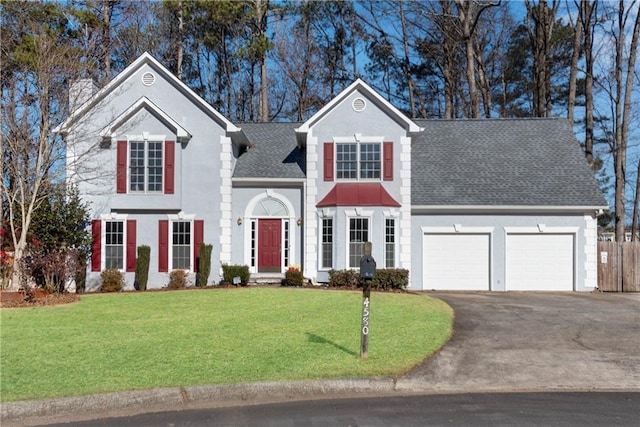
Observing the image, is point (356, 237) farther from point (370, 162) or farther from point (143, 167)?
point (143, 167)

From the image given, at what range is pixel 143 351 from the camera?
30.5 ft

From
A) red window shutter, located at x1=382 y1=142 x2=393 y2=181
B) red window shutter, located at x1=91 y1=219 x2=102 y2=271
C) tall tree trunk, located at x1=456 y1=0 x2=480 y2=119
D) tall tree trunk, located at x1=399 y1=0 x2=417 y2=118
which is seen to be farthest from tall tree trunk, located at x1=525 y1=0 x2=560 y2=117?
red window shutter, located at x1=91 y1=219 x2=102 y2=271

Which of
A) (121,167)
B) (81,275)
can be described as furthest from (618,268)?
(81,275)

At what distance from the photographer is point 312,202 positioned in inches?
836

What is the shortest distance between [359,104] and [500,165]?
607cm

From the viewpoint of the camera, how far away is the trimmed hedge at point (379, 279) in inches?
762

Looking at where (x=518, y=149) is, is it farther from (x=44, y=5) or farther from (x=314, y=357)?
(x=44, y=5)

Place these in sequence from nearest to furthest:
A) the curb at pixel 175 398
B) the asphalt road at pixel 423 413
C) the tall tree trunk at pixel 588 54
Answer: the asphalt road at pixel 423 413
the curb at pixel 175 398
the tall tree trunk at pixel 588 54

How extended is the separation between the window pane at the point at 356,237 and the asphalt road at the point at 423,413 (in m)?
12.8

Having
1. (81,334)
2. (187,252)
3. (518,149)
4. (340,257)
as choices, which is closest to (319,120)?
(340,257)

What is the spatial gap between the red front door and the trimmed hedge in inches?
96.5

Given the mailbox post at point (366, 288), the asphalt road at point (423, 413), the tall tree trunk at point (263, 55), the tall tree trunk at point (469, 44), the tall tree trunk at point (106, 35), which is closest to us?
the asphalt road at point (423, 413)

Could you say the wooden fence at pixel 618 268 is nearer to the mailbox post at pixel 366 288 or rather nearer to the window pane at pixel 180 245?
the window pane at pixel 180 245

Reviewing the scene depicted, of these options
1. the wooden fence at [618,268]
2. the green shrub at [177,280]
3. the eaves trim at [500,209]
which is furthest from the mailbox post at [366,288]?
the wooden fence at [618,268]
